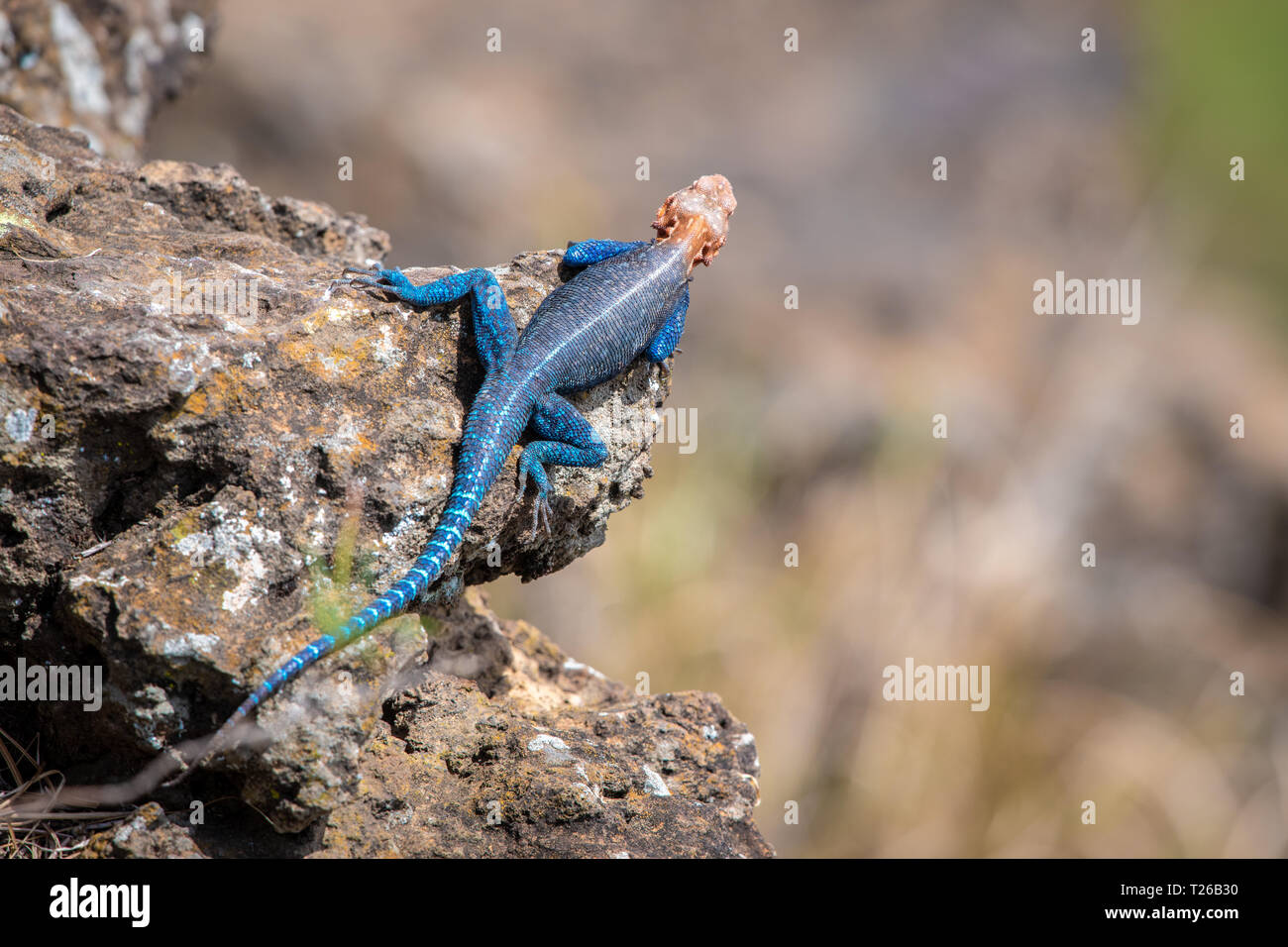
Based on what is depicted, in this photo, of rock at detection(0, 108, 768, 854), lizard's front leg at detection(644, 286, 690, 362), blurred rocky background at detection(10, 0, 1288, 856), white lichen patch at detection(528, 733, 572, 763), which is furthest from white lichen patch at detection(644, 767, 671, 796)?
blurred rocky background at detection(10, 0, 1288, 856)

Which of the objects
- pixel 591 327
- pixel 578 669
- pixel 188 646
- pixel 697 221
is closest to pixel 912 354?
pixel 697 221

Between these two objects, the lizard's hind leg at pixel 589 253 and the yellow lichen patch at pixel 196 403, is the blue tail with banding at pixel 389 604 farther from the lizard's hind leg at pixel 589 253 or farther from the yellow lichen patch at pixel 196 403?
the lizard's hind leg at pixel 589 253

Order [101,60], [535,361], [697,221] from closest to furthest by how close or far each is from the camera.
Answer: [535,361] → [697,221] → [101,60]

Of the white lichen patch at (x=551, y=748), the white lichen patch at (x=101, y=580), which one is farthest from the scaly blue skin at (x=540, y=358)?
the white lichen patch at (x=551, y=748)

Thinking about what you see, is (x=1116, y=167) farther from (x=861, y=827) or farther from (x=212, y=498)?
(x=212, y=498)

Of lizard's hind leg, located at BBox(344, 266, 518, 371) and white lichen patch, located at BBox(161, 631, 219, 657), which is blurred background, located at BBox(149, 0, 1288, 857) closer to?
lizard's hind leg, located at BBox(344, 266, 518, 371)

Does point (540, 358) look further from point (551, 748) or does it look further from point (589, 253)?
point (551, 748)
